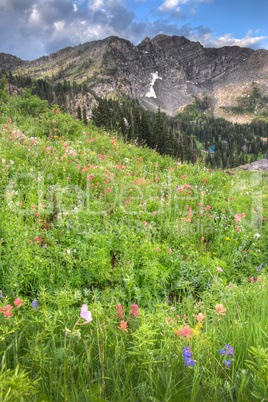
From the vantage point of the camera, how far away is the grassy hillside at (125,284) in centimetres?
154

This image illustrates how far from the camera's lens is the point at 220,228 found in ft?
17.3

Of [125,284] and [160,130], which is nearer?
[125,284]

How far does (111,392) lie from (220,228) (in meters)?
4.32

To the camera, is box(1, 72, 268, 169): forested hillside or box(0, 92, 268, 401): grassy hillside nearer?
box(0, 92, 268, 401): grassy hillside

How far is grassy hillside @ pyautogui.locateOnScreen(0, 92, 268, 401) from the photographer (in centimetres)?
154

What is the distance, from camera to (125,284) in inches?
119

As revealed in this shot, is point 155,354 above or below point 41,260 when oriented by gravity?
below

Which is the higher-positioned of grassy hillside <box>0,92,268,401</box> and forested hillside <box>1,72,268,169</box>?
forested hillside <box>1,72,268,169</box>

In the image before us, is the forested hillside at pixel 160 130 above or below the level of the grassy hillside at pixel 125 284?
above

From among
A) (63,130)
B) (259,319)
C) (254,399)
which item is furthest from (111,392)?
(63,130)

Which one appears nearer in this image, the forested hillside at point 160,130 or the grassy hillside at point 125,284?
the grassy hillside at point 125,284

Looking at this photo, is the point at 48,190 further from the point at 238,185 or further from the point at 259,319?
the point at 238,185

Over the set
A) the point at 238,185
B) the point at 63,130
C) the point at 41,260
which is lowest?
the point at 41,260

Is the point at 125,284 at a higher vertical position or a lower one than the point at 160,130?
lower
